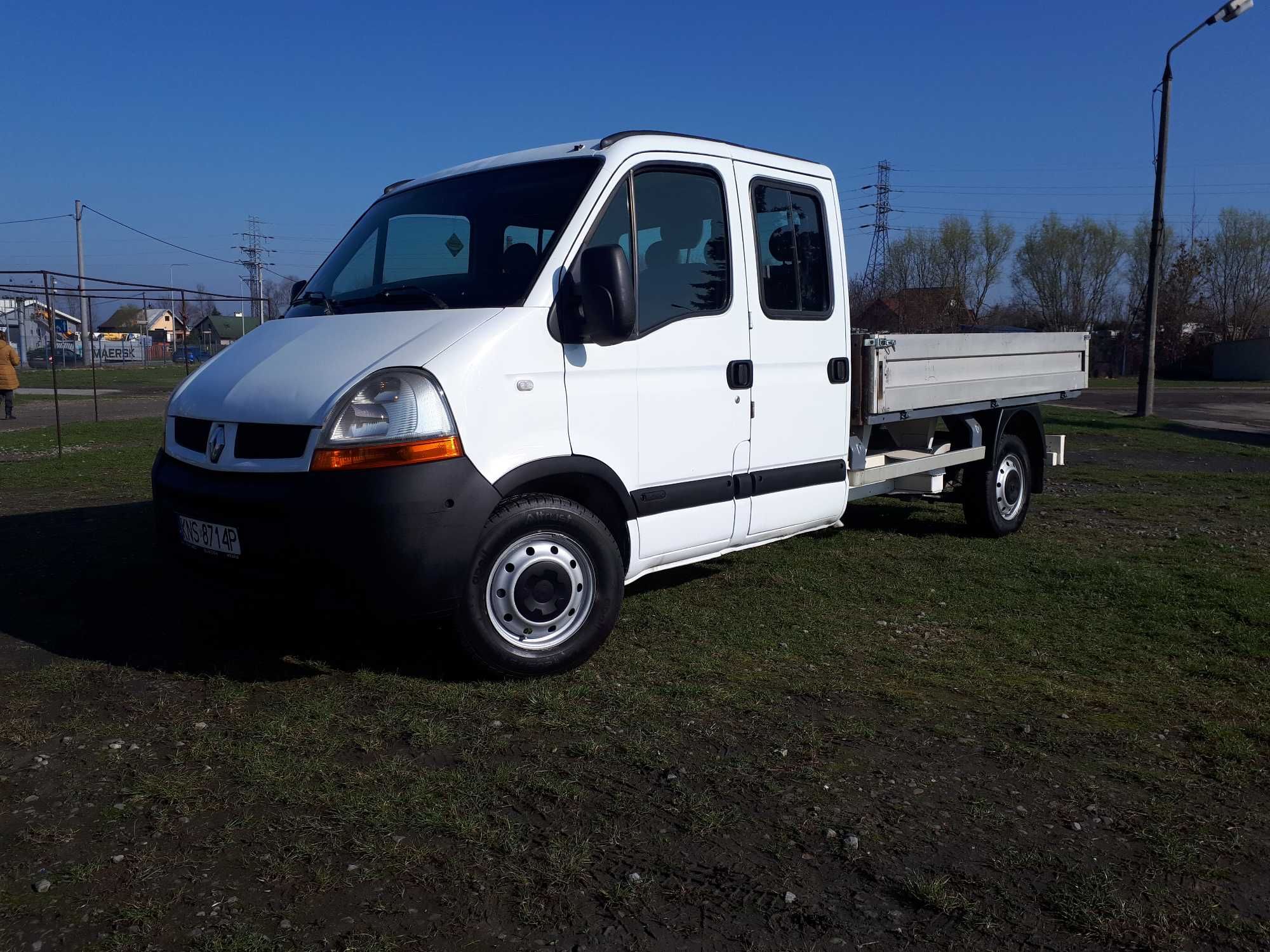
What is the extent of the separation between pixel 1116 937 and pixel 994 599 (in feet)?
12.0

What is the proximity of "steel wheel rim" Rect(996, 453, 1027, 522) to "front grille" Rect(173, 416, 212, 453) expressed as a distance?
573 cm

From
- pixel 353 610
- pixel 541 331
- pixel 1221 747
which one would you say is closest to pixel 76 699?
pixel 353 610

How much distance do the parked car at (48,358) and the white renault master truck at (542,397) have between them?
1963 inches

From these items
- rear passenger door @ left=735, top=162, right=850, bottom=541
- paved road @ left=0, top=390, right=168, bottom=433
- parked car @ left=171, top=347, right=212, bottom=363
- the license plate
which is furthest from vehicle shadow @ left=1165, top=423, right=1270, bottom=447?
parked car @ left=171, top=347, right=212, bottom=363

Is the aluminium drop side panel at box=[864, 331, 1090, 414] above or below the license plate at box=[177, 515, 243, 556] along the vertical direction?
above

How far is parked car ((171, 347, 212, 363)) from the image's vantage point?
151ft

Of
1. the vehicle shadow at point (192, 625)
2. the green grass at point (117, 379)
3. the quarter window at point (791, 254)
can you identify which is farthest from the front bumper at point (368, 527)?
the green grass at point (117, 379)

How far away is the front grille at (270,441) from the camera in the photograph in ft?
13.3

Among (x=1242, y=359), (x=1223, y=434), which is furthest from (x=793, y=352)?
(x=1242, y=359)

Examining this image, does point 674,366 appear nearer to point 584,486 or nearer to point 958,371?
point 584,486

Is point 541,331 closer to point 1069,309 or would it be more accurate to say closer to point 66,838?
point 66,838

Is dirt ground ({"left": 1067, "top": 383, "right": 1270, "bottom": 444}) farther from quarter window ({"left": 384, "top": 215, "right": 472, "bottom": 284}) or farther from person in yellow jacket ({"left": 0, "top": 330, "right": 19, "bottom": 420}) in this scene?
person in yellow jacket ({"left": 0, "top": 330, "right": 19, "bottom": 420})

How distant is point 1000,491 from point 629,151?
4516 mm

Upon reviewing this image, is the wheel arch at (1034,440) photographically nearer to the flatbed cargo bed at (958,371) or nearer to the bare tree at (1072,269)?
the flatbed cargo bed at (958,371)
